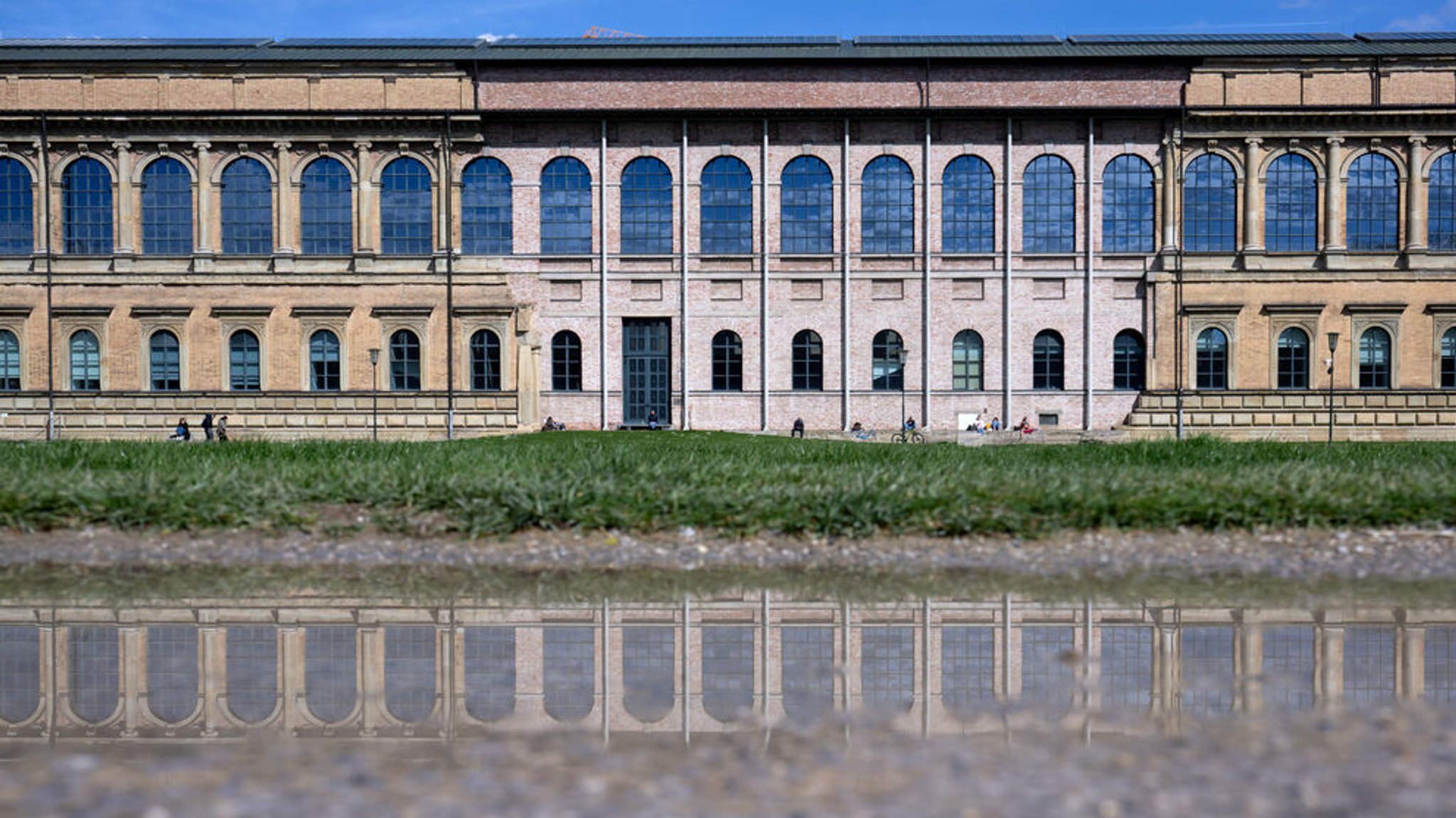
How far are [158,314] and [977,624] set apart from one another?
41365 mm

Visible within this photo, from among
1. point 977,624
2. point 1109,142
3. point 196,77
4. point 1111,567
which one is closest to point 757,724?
point 977,624

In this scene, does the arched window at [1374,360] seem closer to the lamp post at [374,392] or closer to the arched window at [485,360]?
the arched window at [485,360]

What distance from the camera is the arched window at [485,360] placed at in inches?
1629

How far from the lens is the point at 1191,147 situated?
4138 centimetres

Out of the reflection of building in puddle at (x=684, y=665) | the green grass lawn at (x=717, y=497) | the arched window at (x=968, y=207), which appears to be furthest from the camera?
the arched window at (x=968, y=207)

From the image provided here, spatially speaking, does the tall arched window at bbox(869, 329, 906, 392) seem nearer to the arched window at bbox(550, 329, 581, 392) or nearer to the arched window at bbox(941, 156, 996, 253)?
the arched window at bbox(941, 156, 996, 253)

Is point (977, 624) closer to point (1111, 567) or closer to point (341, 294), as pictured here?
point (1111, 567)

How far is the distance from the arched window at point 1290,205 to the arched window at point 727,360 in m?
20.8

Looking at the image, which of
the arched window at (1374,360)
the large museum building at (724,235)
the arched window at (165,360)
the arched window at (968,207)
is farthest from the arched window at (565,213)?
the arched window at (1374,360)

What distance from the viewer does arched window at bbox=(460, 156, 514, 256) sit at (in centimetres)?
4169

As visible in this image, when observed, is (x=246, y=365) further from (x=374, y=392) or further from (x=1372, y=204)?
(x=1372, y=204)

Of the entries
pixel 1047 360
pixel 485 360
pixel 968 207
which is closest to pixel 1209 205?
pixel 1047 360

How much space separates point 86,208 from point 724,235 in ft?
81.7

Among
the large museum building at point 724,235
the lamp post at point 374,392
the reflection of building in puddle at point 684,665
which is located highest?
the large museum building at point 724,235
